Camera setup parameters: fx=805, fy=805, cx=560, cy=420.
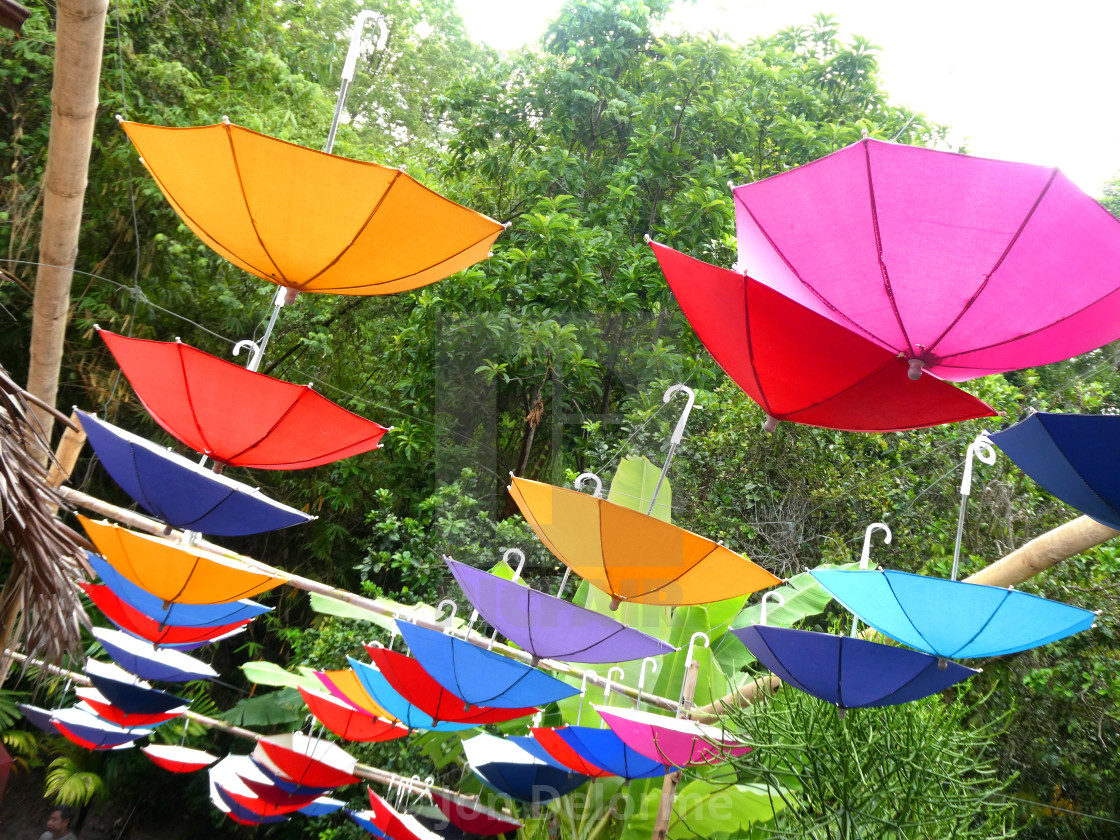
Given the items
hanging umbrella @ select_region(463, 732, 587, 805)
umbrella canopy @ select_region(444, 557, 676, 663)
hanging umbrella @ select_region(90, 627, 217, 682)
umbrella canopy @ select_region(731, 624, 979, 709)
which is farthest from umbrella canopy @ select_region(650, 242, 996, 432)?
hanging umbrella @ select_region(90, 627, 217, 682)

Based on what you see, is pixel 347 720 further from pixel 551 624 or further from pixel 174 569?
pixel 551 624

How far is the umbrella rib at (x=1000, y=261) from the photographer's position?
145 centimetres

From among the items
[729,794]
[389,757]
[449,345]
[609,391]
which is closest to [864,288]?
[729,794]

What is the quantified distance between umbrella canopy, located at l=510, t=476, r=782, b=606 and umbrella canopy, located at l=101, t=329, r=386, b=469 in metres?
0.50

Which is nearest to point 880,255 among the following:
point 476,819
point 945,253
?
point 945,253

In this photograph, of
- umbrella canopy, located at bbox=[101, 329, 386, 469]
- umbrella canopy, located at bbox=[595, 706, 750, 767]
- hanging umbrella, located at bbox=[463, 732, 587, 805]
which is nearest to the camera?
umbrella canopy, located at bbox=[101, 329, 386, 469]

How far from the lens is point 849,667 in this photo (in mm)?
1897

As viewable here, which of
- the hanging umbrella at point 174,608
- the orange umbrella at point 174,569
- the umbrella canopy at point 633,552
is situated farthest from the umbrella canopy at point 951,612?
the hanging umbrella at point 174,608

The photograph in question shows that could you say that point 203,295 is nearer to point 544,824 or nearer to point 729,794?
point 544,824

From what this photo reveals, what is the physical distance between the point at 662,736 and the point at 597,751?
16.8 inches

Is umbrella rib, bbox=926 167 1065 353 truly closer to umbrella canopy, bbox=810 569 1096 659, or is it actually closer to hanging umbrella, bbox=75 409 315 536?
umbrella canopy, bbox=810 569 1096 659

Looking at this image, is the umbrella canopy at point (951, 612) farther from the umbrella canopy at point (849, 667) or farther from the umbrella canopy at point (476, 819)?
the umbrella canopy at point (476, 819)

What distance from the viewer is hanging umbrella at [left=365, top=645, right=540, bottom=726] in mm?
2600

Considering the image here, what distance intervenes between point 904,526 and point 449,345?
2.79 meters
